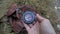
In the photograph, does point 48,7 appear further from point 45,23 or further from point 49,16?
point 45,23

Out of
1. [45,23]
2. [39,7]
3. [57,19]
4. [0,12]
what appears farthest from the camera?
[57,19]

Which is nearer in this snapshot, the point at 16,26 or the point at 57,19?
the point at 16,26

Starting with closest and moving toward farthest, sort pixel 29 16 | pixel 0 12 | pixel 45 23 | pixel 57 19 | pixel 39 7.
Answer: pixel 45 23
pixel 29 16
pixel 0 12
pixel 39 7
pixel 57 19

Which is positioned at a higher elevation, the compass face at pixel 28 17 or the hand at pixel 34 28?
the compass face at pixel 28 17

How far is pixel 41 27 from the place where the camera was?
5.67 ft

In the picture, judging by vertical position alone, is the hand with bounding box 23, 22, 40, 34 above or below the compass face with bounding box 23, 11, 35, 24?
below

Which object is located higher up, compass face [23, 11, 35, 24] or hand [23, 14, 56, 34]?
compass face [23, 11, 35, 24]

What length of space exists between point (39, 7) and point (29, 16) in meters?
0.50

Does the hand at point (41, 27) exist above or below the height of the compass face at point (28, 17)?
below

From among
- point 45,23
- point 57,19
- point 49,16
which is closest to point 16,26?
point 45,23

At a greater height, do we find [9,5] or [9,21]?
[9,5]

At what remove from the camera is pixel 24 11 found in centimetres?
193

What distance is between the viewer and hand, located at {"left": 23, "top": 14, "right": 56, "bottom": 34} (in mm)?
1699

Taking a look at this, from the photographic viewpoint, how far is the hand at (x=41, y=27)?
1.70 metres
